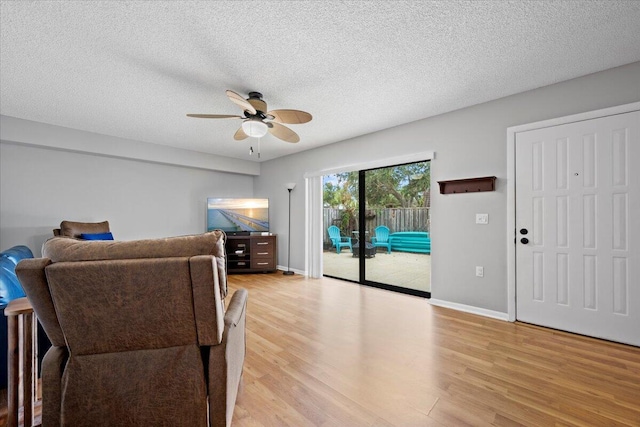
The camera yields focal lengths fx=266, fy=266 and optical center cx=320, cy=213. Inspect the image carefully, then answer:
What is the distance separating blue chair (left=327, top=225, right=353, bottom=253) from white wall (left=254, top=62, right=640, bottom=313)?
5.64 ft

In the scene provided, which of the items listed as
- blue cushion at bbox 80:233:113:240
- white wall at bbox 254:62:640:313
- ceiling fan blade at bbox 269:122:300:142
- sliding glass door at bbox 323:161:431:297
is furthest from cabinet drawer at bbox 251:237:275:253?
white wall at bbox 254:62:640:313

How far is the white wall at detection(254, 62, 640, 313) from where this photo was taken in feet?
7.97

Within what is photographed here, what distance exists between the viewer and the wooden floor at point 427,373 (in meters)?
1.46

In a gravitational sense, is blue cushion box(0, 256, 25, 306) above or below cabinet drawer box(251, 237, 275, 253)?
above

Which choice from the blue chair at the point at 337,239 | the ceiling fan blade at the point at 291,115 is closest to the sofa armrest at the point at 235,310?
the ceiling fan blade at the point at 291,115

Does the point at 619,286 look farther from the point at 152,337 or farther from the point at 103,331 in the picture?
the point at 103,331

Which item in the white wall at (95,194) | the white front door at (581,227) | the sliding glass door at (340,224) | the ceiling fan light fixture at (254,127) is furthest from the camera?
the sliding glass door at (340,224)

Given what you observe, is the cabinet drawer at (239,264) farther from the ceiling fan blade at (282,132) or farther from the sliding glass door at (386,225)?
the ceiling fan blade at (282,132)

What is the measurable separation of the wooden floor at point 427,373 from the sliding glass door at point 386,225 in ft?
3.63

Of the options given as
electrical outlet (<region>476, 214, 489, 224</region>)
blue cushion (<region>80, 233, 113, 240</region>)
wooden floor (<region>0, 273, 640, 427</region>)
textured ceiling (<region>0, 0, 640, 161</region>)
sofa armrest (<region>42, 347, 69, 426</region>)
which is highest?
textured ceiling (<region>0, 0, 640, 161</region>)

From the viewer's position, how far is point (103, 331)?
114 centimetres

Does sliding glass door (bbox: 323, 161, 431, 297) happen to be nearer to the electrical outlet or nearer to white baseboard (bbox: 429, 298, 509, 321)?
white baseboard (bbox: 429, 298, 509, 321)

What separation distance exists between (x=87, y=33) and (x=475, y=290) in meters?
4.19

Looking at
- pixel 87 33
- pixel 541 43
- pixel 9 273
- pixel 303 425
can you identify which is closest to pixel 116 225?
pixel 9 273
